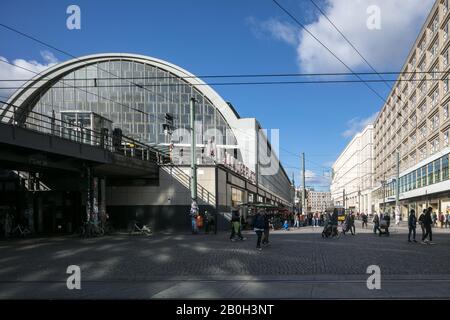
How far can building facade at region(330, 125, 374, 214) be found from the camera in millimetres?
122500

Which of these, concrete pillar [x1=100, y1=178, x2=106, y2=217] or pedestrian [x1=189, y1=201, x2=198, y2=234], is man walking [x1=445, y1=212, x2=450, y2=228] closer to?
pedestrian [x1=189, y1=201, x2=198, y2=234]

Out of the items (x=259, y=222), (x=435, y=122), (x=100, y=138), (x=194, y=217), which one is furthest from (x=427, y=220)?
(x=435, y=122)

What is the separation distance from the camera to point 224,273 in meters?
12.7

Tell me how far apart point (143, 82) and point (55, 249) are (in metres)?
51.9

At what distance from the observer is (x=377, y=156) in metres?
110

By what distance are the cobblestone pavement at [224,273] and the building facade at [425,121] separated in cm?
2477

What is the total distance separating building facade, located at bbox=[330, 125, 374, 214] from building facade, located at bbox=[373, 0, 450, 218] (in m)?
31.3

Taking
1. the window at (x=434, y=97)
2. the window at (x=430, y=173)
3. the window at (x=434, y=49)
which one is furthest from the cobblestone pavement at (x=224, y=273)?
the window at (x=434, y=49)

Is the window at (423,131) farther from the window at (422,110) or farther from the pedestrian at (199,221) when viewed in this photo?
the pedestrian at (199,221)

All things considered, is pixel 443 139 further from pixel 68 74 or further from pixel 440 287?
pixel 68 74

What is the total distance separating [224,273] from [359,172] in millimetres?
122701

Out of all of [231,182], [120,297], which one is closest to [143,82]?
[231,182]

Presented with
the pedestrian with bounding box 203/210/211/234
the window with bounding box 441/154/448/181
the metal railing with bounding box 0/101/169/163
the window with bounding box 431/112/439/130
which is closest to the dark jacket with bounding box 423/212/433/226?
the pedestrian with bounding box 203/210/211/234

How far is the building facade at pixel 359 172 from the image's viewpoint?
402ft
